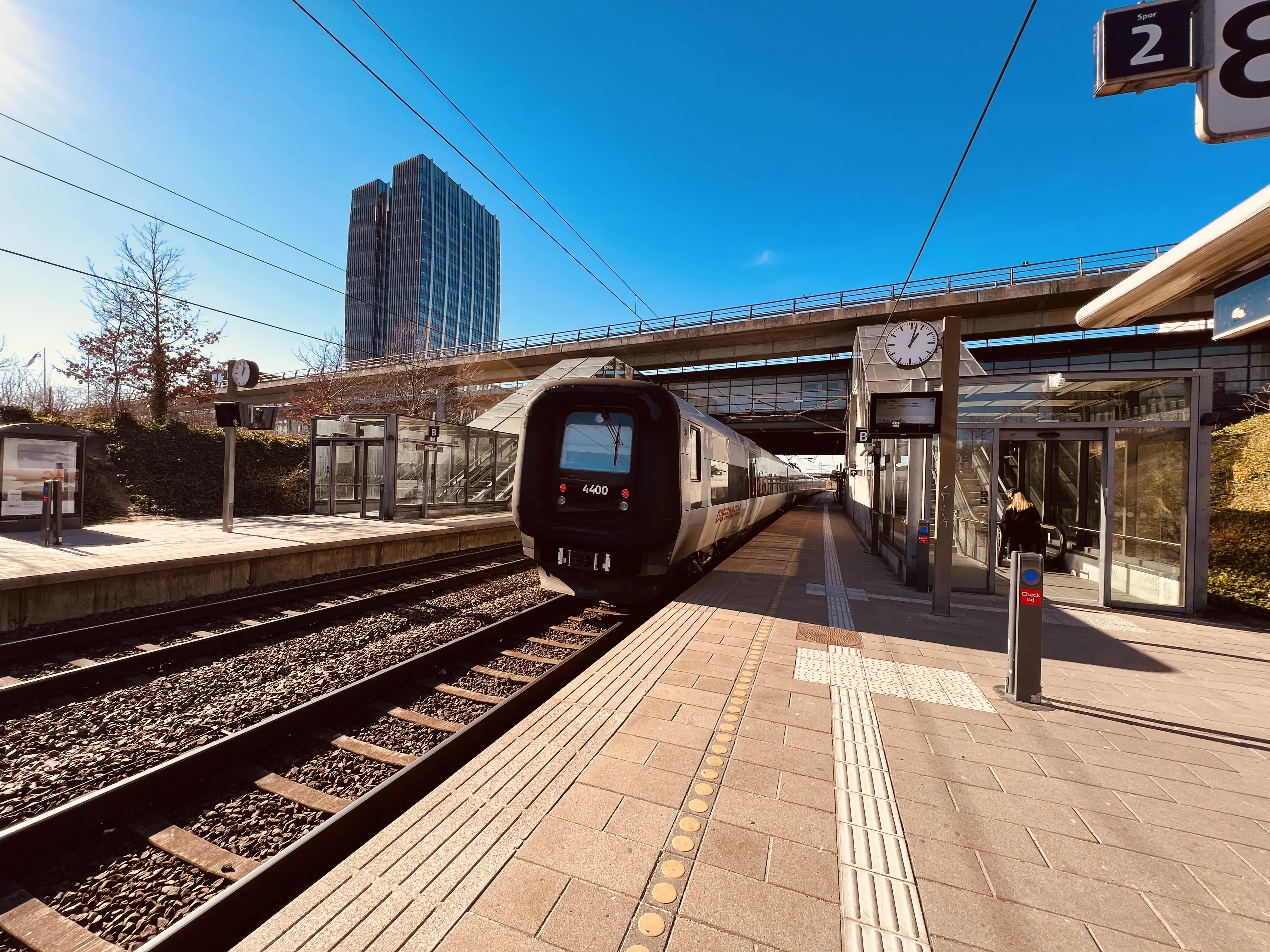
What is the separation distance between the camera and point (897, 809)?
2498 millimetres

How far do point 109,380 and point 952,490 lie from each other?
23.8 meters

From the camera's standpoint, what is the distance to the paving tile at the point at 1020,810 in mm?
2387

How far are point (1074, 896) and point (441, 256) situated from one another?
85.5m

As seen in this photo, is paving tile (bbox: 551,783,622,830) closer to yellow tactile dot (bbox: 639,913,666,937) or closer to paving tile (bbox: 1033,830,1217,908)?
yellow tactile dot (bbox: 639,913,666,937)

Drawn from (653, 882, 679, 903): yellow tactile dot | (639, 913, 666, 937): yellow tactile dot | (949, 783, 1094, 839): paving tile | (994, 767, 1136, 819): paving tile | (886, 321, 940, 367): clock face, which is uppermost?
(886, 321, 940, 367): clock face

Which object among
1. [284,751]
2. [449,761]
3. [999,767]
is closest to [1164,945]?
[999,767]

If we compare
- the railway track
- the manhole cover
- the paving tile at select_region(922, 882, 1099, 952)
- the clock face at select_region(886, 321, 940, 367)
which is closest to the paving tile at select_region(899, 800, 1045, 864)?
the paving tile at select_region(922, 882, 1099, 952)

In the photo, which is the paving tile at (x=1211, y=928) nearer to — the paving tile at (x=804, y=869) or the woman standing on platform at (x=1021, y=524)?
the paving tile at (x=804, y=869)

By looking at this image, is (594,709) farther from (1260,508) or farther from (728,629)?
(1260,508)

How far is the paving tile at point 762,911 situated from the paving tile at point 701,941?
25 mm

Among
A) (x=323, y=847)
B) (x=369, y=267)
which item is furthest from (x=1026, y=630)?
(x=369, y=267)

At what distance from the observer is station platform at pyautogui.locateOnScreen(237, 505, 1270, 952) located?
1782 millimetres

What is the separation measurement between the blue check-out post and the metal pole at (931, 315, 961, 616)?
8.67ft

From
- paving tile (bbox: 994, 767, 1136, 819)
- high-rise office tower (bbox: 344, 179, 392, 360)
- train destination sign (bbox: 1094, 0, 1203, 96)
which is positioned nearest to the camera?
paving tile (bbox: 994, 767, 1136, 819)
